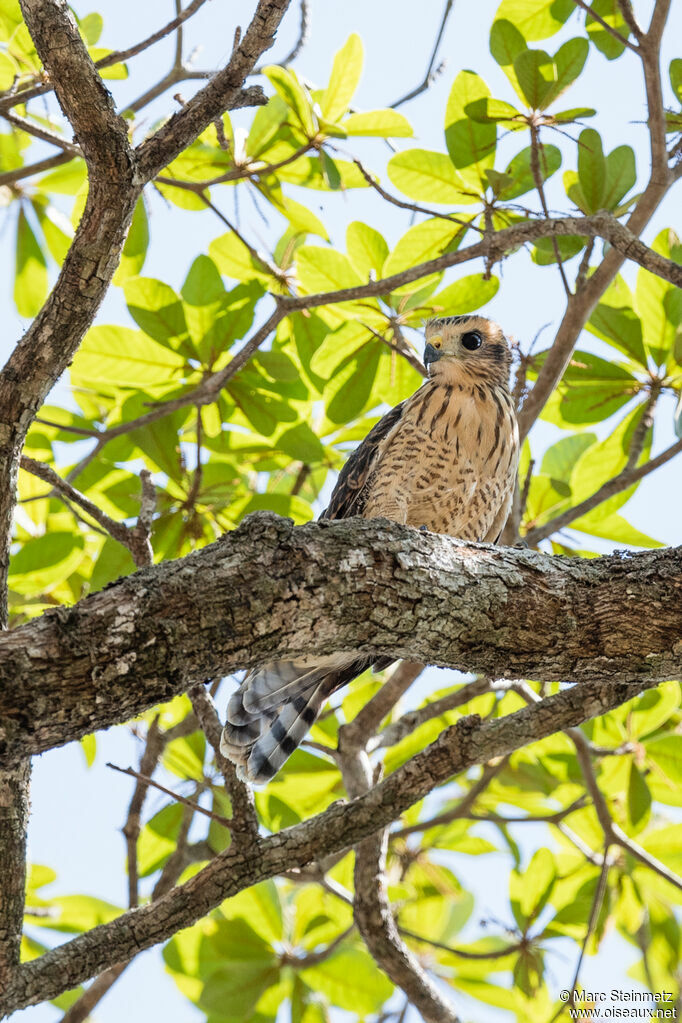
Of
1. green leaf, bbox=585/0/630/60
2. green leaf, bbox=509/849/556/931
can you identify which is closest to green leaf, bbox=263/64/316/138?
green leaf, bbox=585/0/630/60

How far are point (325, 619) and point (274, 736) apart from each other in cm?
164

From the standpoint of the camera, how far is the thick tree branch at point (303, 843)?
2930mm

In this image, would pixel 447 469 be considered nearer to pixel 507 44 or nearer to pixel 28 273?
pixel 507 44

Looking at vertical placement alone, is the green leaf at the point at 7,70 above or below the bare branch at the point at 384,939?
above

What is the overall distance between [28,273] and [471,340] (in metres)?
2.39

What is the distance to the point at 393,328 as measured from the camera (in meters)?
5.02

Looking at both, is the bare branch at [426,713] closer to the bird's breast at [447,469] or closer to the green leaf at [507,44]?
the bird's breast at [447,469]

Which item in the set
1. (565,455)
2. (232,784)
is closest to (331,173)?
(565,455)

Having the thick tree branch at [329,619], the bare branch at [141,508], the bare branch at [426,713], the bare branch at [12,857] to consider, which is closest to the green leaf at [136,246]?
the bare branch at [141,508]

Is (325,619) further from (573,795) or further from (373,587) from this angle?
(573,795)

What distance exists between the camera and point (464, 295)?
4969 millimetres

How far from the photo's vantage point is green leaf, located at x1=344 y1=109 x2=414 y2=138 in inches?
177

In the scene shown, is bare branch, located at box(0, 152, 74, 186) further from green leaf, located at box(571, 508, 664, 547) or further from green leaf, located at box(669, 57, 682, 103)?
green leaf, located at box(571, 508, 664, 547)

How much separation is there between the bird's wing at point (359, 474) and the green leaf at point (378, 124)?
1.27 meters
